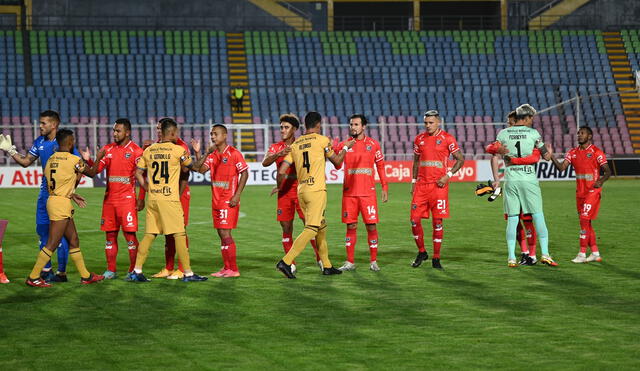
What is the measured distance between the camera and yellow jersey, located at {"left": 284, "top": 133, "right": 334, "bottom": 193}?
10.6m

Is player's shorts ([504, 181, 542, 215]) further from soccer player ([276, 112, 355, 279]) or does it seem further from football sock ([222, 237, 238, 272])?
football sock ([222, 237, 238, 272])

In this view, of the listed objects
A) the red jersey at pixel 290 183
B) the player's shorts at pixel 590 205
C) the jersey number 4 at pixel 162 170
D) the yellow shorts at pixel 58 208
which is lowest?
the player's shorts at pixel 590 205

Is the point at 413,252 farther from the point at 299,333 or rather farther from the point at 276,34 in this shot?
the point at 276,34

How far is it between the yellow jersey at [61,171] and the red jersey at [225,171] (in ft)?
5.10

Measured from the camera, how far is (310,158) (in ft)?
34.8

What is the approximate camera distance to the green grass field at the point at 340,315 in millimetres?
6789

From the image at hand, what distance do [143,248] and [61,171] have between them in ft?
4.14

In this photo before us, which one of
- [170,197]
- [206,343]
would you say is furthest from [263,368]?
[170,197]

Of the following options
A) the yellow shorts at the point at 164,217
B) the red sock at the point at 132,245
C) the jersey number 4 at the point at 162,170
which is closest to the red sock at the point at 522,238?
the yellow shorts at the point at 164,217

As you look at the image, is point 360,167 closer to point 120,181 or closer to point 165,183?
point 165,183

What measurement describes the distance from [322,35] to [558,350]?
141ft

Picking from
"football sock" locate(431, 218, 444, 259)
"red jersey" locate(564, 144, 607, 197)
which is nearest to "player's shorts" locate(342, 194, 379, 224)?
"football sock" locate(431, 218, 444, 259)

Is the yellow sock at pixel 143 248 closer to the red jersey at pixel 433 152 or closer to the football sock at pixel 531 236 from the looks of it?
the red jersey at pixel 433 152

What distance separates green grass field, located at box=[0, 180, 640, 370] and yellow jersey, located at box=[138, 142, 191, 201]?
1.07m
